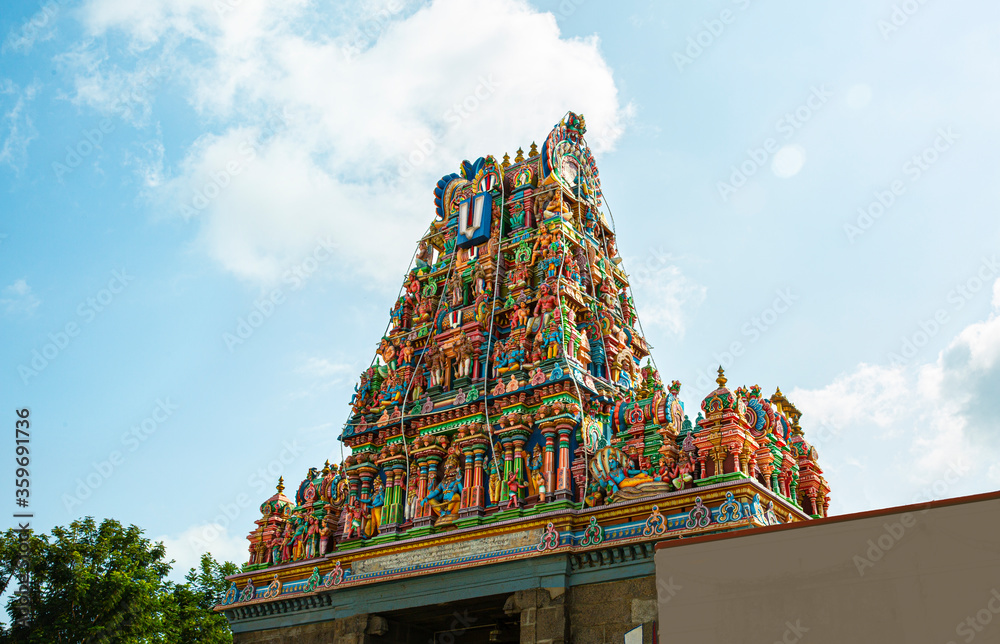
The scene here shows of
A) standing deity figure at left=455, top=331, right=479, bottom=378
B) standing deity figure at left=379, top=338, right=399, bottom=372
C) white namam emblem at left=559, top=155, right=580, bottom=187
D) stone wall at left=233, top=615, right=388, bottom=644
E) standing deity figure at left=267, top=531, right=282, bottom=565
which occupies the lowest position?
stone wall at left=233, top=615, right=388, bottom=644

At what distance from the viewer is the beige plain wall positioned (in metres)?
9.80

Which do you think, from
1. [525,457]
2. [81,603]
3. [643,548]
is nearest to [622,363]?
[525,457]

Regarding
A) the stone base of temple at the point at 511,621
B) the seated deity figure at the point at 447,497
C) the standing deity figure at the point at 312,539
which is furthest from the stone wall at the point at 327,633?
the seated deity figure at the point at 447,497

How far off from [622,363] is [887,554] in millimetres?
10579

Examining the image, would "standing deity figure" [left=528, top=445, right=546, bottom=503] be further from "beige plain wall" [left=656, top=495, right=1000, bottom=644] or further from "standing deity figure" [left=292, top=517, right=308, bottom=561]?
"standing deity figure" [left=292, top=517, right=308, bottom=561]

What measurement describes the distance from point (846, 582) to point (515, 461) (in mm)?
8611

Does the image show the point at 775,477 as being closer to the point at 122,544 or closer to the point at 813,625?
the point at 813,625

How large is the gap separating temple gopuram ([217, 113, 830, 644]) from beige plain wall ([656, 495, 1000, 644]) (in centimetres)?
412

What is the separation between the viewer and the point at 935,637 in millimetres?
9695

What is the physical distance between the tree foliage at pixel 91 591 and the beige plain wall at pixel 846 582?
655 inches

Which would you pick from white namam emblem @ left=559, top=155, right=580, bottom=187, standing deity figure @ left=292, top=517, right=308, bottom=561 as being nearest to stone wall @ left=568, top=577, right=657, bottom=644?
standing deity figure @ left=292, top=517, right=308, bottom=561

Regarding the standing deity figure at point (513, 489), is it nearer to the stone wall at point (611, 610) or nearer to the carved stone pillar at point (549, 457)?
the carved stone pillar at point (549, 457)

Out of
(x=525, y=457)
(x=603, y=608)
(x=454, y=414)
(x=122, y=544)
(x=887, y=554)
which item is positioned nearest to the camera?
(x=887, y=554)

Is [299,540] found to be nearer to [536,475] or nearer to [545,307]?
[536,475]
